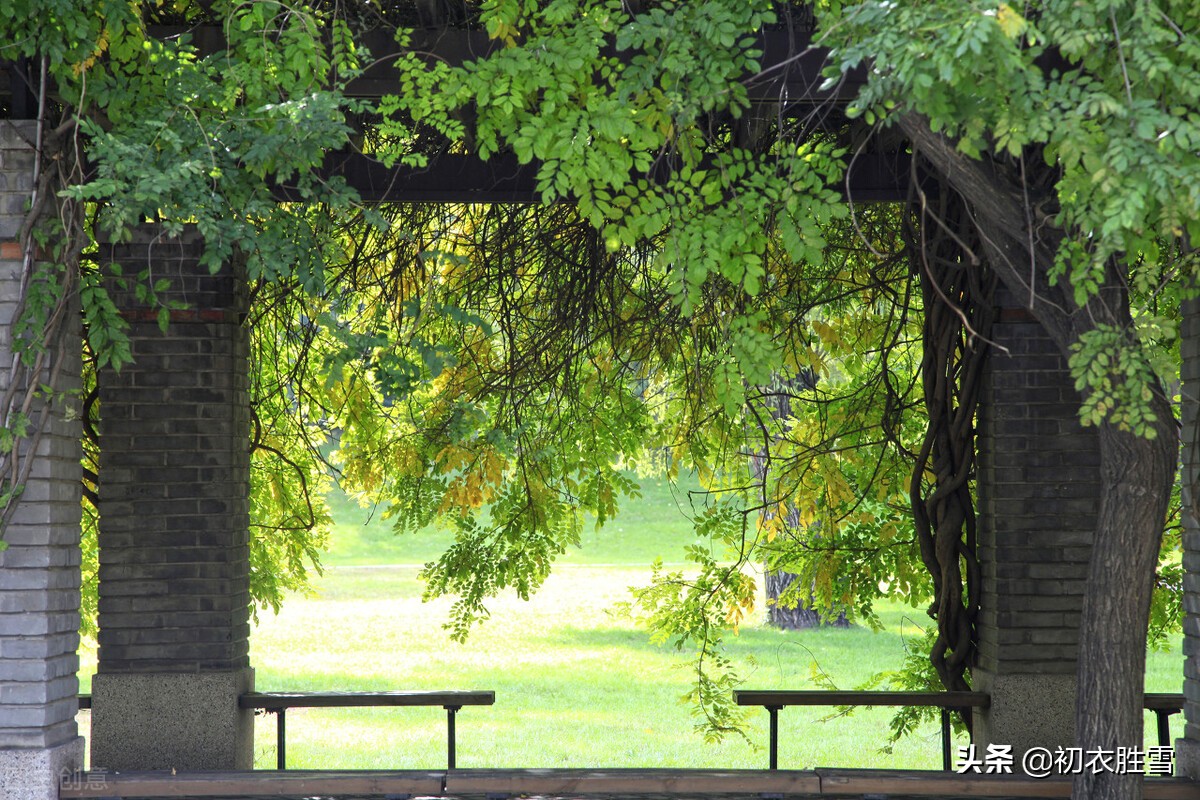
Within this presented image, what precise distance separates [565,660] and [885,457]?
525 inches

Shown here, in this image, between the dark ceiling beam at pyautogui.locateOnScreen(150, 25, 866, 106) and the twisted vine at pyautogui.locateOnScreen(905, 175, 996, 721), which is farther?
the twisted vine at pyautogui.locateOnScreen(905, 175, 996, 721)

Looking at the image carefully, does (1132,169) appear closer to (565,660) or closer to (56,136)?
(56,136)

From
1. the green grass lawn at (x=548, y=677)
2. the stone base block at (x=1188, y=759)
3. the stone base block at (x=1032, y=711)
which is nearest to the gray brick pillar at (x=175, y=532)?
the green grass lawn at (x=548, y=677)

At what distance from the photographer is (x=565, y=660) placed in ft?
68.9

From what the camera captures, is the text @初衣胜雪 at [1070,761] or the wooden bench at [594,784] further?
the wooden bench at [594,784]

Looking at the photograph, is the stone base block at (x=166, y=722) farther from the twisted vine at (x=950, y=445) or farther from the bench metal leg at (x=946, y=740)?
the twisted vine at (x=950, y=445)

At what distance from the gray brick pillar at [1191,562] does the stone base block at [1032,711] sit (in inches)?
40.5

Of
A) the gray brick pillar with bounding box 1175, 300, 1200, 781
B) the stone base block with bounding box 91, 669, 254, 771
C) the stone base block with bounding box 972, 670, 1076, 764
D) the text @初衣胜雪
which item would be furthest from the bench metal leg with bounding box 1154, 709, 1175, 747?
the stone base block with bounding box 91, 669, 254, 771

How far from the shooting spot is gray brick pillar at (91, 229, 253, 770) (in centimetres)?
632

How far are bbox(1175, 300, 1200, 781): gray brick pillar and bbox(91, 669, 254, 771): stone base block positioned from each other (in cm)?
444

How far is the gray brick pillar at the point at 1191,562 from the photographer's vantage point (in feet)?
16.6

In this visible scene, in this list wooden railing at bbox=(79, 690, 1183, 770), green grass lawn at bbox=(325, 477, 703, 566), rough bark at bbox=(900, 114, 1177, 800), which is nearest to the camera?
rough bark at bbox=(900, 114, 1177, 800)

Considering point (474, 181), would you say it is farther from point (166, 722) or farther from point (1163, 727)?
point (1163, 727)

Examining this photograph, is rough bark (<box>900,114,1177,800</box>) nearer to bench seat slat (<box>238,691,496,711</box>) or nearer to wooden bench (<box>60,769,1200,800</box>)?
wooden bench (<box>60,769,1200,800</box>)
